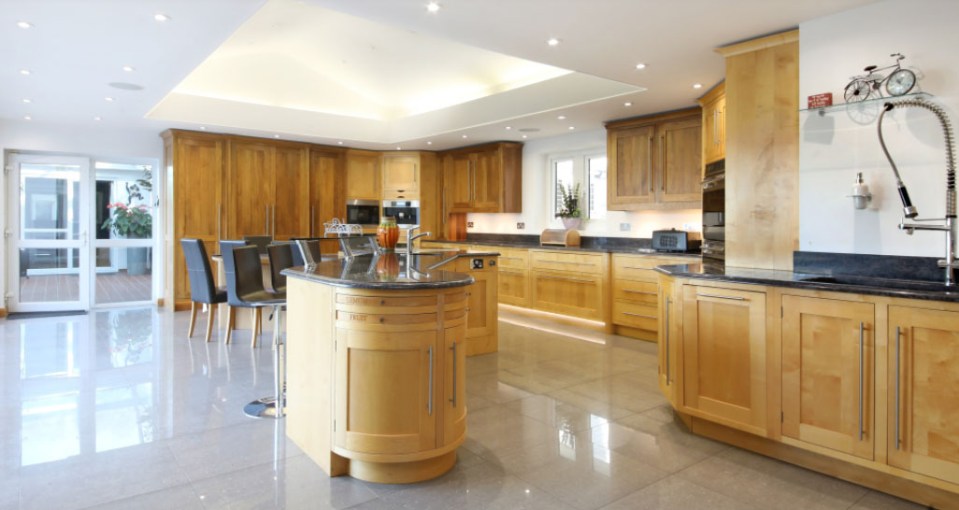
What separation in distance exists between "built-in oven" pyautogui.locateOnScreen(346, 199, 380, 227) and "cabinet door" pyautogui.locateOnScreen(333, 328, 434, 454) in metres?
6.45

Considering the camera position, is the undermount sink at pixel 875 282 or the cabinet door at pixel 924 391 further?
the undermount sink at pixel 875 282

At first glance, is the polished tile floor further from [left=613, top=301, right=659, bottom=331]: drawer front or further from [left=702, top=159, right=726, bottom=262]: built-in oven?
[left=702, top=159, right=726, bottom=262]: built-in oven

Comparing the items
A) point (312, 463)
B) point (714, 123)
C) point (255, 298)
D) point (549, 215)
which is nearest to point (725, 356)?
point (312, 463)

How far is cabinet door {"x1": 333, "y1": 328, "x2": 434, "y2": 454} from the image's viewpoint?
239cm

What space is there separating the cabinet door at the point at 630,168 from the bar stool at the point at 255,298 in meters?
3.91

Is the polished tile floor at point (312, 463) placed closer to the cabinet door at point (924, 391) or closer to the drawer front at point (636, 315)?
the cabinet door at point (924, 391)

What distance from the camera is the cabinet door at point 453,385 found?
249 centimetres

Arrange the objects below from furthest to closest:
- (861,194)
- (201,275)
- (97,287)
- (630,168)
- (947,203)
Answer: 1. (97,287)
2. (630,168)
3. (201,275)
4. (861,194)
5. (947,203)

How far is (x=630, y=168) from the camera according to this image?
243 inches

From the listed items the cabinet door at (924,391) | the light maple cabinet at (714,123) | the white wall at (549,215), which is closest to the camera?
the cabinet door at (924,391)

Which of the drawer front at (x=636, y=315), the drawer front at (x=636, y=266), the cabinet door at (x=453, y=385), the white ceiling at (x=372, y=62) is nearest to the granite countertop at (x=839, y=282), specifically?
the cabinet door at (x=453, y=385)

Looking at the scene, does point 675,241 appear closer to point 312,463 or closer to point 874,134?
point 874,134

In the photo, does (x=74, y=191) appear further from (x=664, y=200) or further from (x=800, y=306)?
(x=800, y=306)

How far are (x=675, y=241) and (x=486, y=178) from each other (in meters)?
3.27
